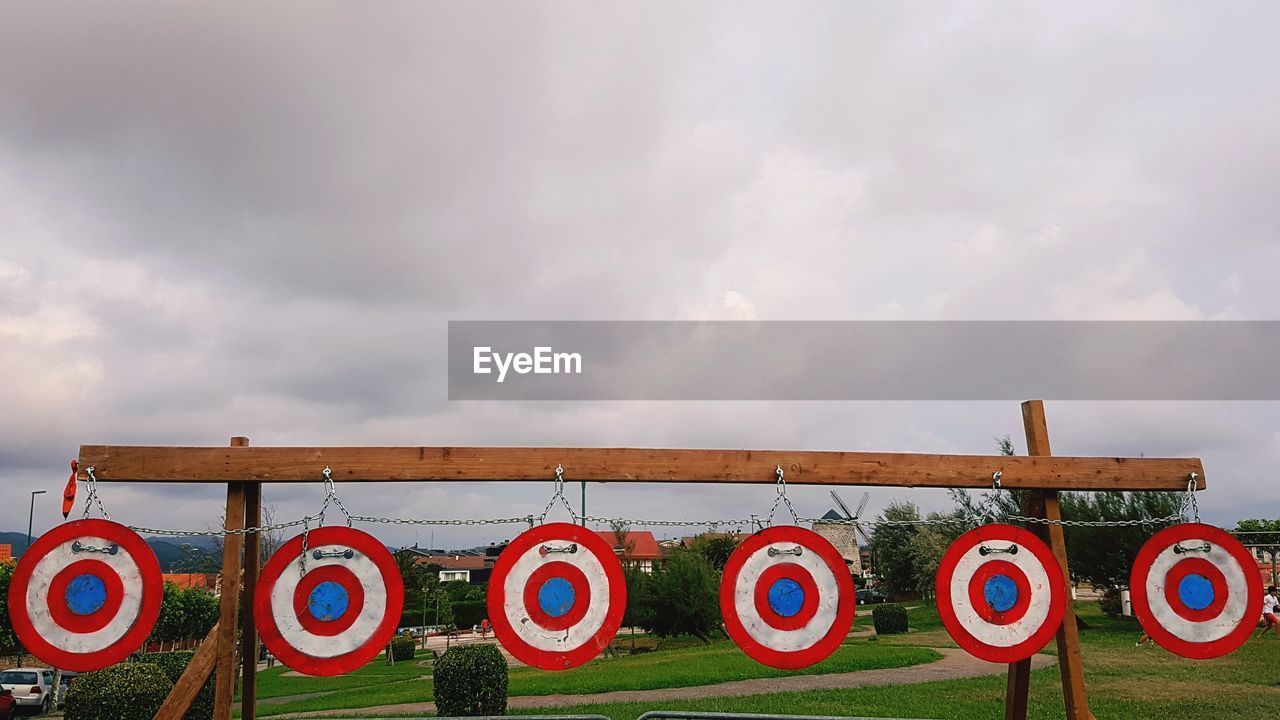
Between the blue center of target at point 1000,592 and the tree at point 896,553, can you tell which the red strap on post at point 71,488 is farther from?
the tree at point 896,553

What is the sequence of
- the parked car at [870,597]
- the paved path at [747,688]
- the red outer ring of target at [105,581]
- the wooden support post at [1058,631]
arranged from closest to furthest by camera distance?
the red outer ring of target at [105,581] < the wooden support post at [1058,631] < the paved path at [747,688] < the parked car at [870,597]

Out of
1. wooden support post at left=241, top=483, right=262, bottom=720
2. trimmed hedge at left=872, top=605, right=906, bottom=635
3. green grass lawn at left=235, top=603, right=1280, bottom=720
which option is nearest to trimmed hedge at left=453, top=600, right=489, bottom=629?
green grass lawn at left=235, top=603, right=1280, bottom=720

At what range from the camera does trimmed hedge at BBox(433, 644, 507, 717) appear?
13383 mm

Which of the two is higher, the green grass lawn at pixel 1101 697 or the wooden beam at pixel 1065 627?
the wooden beam at pixel 1065 627

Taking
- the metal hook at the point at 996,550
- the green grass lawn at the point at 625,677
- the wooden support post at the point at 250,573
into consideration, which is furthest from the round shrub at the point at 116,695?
the metal hook at the point at 996,550

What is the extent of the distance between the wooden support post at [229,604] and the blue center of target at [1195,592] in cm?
626

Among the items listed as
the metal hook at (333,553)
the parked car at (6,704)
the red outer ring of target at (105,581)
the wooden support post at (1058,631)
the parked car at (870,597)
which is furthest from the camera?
the parked car at (870,597)

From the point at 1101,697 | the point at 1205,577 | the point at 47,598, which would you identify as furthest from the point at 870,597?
the point at 47,598

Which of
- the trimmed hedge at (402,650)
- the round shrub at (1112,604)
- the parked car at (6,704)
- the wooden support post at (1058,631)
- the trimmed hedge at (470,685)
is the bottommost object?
the trimmed hedge at (402,650)

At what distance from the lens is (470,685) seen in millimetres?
13445

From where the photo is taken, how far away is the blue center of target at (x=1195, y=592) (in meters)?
5.99

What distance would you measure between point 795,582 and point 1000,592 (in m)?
1.42

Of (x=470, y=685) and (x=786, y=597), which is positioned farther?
(x=470, y=685)

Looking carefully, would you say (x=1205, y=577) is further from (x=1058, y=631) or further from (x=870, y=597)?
(x=870, y=597)
